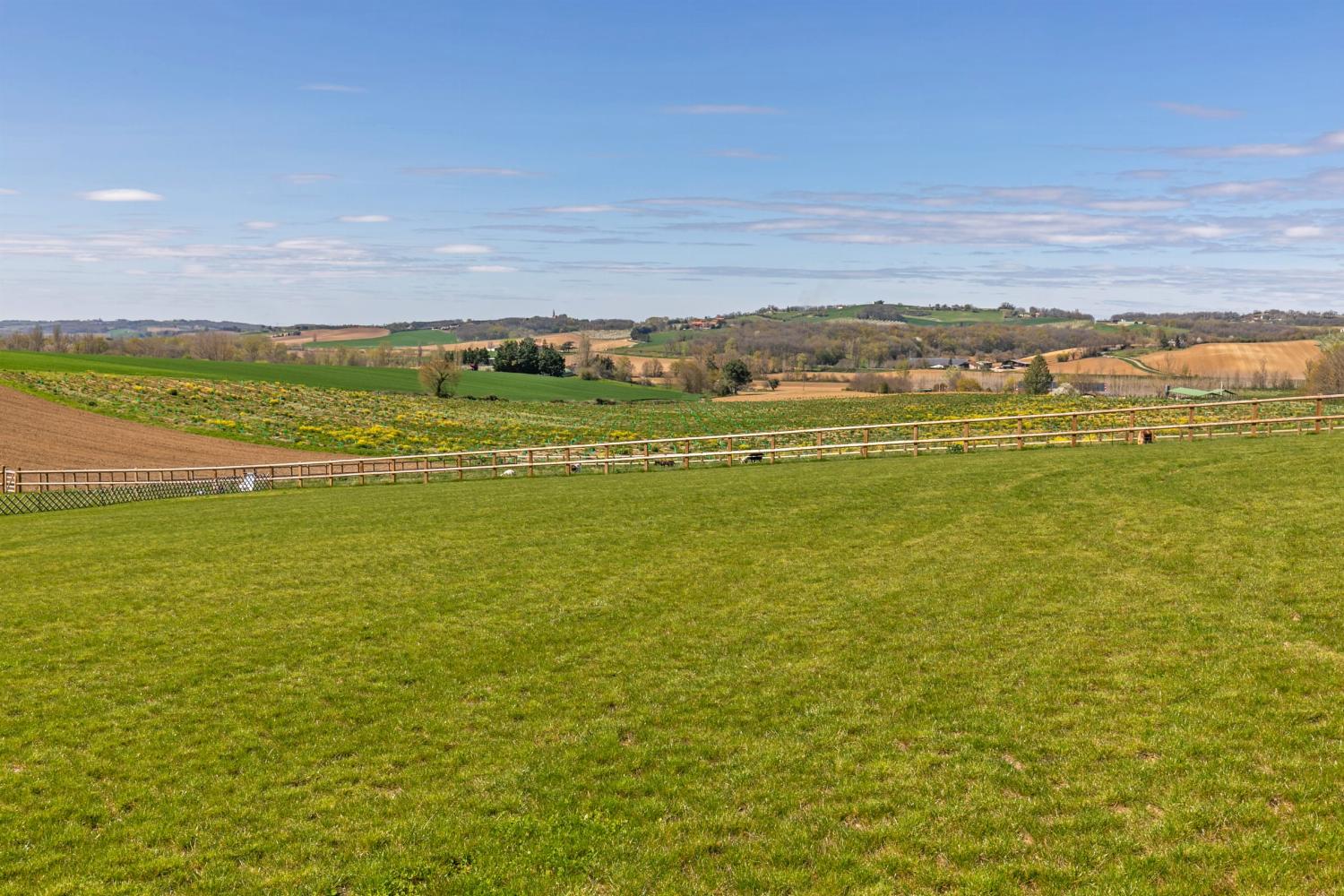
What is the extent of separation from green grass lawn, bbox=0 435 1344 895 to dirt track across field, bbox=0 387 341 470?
36.1 meters

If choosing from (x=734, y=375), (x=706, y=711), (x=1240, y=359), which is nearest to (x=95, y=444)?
(x=706, y=711)

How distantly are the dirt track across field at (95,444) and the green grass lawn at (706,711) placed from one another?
36.1m

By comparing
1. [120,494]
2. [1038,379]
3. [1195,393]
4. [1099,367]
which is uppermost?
[1099,367]

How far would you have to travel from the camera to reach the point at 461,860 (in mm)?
6625

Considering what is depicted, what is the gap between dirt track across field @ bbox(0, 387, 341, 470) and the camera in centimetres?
4838

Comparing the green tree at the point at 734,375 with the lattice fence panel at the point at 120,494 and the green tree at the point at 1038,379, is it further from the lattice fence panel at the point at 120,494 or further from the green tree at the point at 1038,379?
the lattice fence panel at the point at 120,494

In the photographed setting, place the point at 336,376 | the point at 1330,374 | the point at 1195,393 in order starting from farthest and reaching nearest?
the point at 336,376
the point at 1195,393
the point at 1330,374

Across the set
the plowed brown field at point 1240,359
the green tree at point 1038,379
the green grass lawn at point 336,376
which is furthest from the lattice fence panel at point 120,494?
the plowed brown field at point 1240,359

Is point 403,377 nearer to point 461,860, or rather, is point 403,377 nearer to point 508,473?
point 508,473

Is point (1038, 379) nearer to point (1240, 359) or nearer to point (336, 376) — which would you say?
point (1240, 359)

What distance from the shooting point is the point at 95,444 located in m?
52.8

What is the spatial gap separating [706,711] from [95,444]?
5504 cm

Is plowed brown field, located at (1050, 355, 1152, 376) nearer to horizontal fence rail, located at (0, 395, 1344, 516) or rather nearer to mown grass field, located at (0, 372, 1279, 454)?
mown grass field, located at (0, 372, 1279, 454)

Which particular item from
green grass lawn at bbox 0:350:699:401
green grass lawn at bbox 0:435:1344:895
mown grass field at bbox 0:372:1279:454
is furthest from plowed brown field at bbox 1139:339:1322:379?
green grass lawn at bbox 0:435:1344:895
